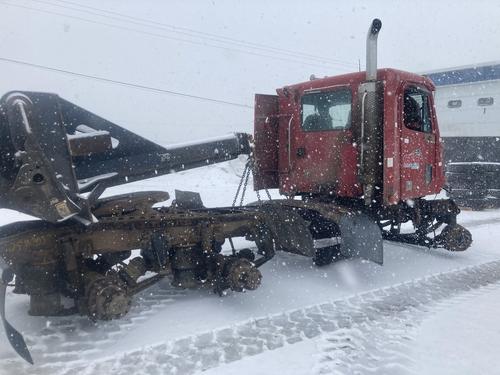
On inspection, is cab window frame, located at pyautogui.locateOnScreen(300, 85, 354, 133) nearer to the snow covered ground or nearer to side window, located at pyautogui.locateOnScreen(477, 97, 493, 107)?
the snow covered ground

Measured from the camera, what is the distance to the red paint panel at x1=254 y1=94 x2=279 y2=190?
6172mm

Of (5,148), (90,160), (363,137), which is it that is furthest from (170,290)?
(363,137)

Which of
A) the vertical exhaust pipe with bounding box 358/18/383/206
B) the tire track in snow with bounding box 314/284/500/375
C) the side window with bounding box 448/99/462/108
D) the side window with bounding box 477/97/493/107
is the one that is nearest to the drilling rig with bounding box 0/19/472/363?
the vertical exhaust pipe with bounding box 358/18/383/206

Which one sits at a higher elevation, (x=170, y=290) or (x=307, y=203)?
(x=307, y=203)

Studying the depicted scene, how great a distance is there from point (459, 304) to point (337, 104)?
2734 millimetres

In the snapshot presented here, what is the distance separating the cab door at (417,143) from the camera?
5.47 metres

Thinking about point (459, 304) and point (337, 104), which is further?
point (337, 104)

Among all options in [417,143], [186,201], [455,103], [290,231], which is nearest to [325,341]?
[290,231]

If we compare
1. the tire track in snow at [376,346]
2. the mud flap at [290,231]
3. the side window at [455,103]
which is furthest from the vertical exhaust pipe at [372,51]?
the side window at [455,103]

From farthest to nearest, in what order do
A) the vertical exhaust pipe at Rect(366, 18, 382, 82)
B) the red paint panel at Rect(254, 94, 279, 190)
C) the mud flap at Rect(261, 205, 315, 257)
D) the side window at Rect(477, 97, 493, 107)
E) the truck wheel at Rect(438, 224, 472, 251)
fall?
the side window at Rect(477, 97, 493, 107) → the truck wheel at Rect(438, 224, 472, 251) → the red paint panel at Rect(254, 94, 279, 190) → the vertical exhaust pipe at Rect(366, 18, 382, 82) → the mud flap at Rect(261, 205, 315, 257)

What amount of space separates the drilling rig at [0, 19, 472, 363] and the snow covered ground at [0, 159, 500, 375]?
0.26 meters

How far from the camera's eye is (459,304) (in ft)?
15.0

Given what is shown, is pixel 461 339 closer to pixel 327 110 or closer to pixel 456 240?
pixel 456 240

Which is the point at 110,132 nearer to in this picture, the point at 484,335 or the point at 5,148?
the point at 5,148
